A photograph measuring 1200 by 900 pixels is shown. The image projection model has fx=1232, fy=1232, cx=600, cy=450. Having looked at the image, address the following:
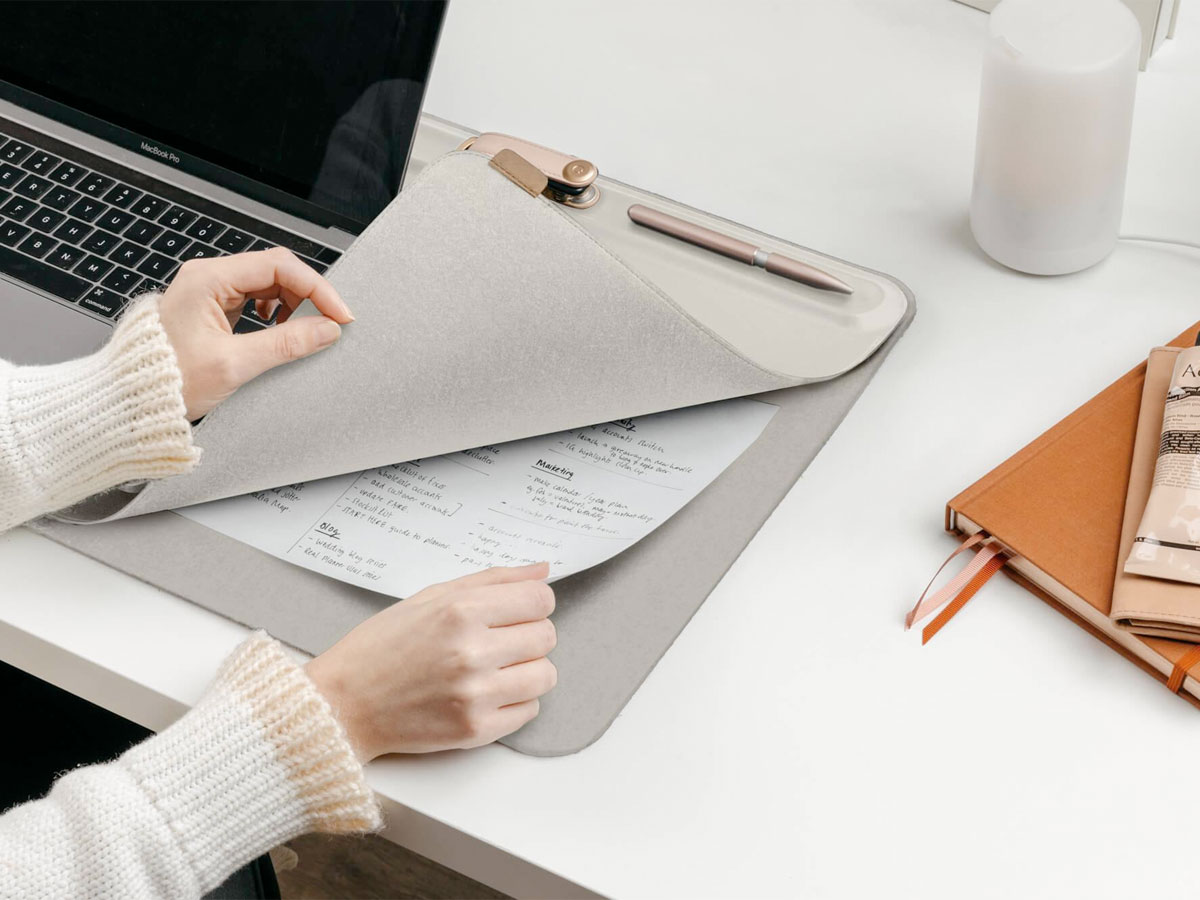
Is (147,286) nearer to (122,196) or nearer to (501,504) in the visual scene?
(122,196)

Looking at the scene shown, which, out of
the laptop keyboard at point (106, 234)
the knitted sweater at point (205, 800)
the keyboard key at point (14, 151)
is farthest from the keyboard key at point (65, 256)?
the knitted sweater at point (205, 800)

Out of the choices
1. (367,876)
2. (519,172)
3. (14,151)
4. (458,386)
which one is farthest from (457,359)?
(367,876)

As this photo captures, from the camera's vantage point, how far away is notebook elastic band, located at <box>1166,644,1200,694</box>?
1.86ft

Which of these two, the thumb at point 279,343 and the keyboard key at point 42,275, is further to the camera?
the keyboard key at point 42,275

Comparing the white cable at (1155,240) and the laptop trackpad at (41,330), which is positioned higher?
the white cable at (1155,240)

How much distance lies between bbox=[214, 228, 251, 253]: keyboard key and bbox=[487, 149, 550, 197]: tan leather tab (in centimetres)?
20

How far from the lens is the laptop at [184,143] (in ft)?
2.52

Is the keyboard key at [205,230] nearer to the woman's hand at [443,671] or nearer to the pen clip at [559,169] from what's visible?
the pen clip at [559,169]

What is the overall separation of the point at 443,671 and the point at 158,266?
38 cm

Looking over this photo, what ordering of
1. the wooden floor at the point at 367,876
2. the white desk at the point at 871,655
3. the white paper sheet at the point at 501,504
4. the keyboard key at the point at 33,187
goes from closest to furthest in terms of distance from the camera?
the white desk at the point at 871,655 < the white paper sheet at the point at 501,504 < the keyboard key at the point at 33,187 < the wooden floor at the point at 367,876

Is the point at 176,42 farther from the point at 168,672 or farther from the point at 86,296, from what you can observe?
the point at 168,672

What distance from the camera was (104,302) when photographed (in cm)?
79

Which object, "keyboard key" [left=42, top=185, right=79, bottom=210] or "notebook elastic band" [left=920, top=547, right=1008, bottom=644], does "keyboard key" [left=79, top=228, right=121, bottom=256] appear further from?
"notebook elastic band" [left=920, top=547, right=1008, bottom=644]

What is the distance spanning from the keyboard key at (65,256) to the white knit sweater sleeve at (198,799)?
36 centimetres
